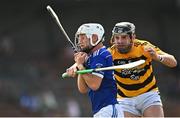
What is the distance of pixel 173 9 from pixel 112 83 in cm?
1591

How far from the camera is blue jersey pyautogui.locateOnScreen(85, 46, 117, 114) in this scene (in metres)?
8.00

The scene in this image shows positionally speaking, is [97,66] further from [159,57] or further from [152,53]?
[159,57]

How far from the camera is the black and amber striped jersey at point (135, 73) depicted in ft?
30.5

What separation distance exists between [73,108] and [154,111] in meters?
10.3

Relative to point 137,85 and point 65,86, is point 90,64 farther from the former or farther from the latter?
point 65,86

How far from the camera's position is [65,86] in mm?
21219

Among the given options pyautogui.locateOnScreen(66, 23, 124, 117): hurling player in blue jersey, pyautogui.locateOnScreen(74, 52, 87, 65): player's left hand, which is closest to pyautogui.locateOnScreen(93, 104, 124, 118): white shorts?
pyautogui.locateOnScreen(66, 23, 124, 117): hurling player in blue jersey

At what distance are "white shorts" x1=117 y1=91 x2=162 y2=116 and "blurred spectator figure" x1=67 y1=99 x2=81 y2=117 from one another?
31.2 ft

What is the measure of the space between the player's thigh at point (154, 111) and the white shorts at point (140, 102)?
0.14ft

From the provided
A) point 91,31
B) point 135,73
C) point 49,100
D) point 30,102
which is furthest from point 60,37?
point 91,31

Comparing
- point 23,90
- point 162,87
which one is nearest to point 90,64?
point 23,90

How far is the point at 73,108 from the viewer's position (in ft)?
64.3

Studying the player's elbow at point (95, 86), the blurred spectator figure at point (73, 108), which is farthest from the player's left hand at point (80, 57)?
the blurred spectator figure at point (73, 108)

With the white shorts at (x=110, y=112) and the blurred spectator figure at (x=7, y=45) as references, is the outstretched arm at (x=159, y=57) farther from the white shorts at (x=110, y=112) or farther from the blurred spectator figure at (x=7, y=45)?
the blurred spectator figure at (x=7, y=45)
